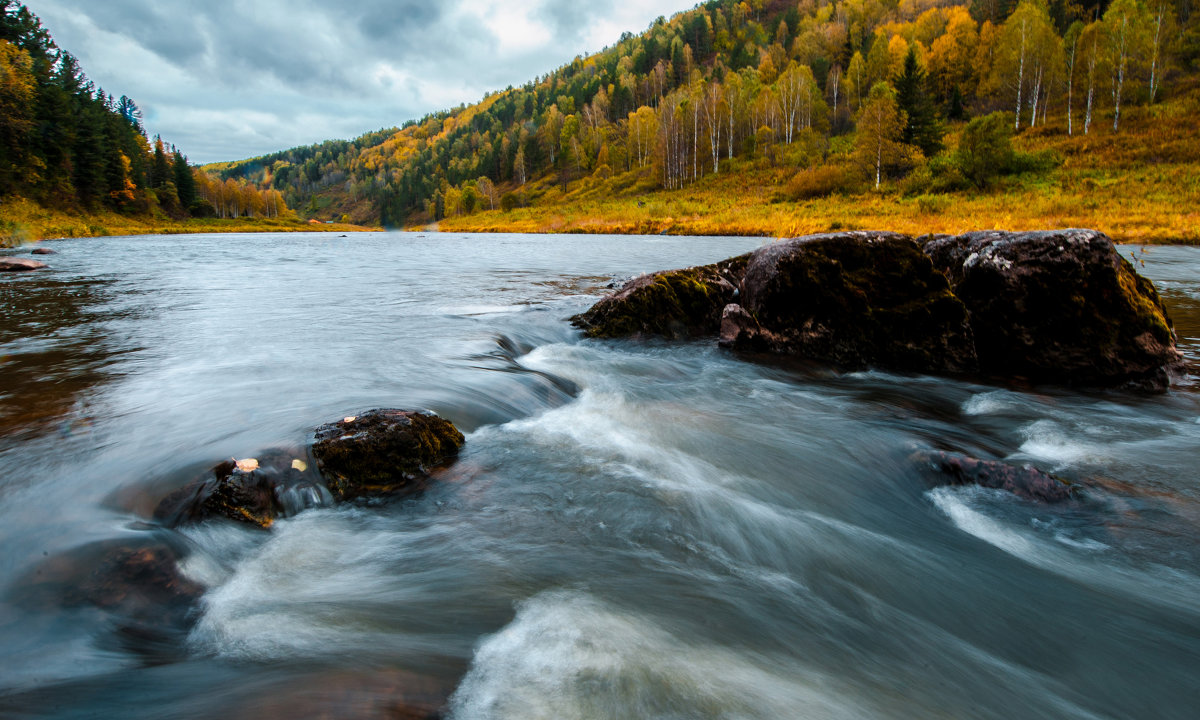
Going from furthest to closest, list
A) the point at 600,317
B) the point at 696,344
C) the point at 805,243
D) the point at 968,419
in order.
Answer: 1. the point at 600,317
2. the point at 696,344
3. the point at 805,243
4. the point at 968,419

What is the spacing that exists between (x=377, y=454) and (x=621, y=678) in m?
2.98

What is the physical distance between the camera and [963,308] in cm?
793

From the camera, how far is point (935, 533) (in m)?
4.34

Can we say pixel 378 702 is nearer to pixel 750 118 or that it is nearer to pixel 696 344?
pixel 696 344

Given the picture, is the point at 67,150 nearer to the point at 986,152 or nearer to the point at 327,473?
the point at 327,473

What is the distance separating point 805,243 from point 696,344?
8.30 ft

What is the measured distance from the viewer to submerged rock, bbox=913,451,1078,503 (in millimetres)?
4531

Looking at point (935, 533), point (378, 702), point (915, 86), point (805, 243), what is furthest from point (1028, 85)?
point (378, 702)

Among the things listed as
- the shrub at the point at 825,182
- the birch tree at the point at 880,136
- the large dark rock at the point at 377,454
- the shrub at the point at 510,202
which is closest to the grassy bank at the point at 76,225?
the shrub at the point at 510,202

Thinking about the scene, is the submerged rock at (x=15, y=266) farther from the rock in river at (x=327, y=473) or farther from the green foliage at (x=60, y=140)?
the green foliage at (x=60, y=140)

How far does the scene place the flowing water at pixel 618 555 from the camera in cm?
279

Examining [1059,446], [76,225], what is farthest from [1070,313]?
[76,225]

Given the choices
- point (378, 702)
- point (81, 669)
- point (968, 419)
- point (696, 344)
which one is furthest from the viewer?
point (696, 344)

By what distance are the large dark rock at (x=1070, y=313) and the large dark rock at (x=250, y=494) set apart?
875cm
